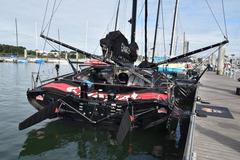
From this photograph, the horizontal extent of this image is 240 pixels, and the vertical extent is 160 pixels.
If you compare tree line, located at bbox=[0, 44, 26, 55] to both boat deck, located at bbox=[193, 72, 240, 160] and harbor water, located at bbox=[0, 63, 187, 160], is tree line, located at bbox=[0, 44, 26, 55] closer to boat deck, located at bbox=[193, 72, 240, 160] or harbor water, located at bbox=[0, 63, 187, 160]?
harbor water, located at bbox=[0, 63, 187, 160]

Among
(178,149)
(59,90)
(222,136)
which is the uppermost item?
(59,90)

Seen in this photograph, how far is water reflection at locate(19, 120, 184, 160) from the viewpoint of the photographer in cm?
867

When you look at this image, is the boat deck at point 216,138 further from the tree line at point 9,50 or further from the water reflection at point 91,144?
the tree line at point 9,50

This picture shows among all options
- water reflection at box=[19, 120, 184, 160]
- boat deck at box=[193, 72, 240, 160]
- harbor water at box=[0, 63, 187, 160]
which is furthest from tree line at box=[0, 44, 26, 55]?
boat deck at box=[193, 72, 240, 160]

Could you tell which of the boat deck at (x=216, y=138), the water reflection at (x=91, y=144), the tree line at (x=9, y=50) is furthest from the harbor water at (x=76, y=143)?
the tree line at (x=9, y=50)

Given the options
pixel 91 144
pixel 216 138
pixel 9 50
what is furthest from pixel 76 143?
pixel 9 50

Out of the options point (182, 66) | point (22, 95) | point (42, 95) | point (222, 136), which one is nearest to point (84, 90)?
point (42, 95)

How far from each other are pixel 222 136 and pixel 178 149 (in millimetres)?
2384

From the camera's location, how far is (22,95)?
1894cm

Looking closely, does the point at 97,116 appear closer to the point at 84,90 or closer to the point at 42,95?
the point at 84,90

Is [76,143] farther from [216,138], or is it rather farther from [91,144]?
[216,138]

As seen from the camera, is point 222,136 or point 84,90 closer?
point 222,136

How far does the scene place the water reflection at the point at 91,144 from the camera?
28.5ft

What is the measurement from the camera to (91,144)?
9.63 metres
